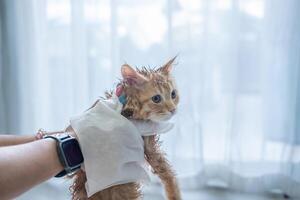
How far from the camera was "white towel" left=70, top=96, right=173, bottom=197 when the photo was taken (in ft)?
2.12

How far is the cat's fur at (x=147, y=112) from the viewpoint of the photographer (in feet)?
2.16

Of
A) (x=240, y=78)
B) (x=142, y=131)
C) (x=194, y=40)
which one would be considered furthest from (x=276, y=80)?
(x=142, y=131)

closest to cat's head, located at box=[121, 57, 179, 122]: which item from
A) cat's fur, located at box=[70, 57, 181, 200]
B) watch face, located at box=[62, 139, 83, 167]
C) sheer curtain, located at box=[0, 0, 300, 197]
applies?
cat's fur, located at box=[70, 57, 181, 200]

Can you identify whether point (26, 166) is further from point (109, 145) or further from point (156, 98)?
point (156, 98)

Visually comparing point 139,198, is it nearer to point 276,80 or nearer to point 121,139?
point 121,139

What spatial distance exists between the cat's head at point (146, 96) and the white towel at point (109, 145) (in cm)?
2

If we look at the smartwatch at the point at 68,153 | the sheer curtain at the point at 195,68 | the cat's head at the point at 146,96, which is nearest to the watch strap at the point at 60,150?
the smartwatch at the point at 68,153

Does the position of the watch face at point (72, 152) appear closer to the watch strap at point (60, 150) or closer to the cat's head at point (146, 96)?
the watch strap at point (60, 150)

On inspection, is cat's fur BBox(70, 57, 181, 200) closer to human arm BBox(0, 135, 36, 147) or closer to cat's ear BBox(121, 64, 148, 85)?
cat's ear BBox(121, 64, 148, 85)

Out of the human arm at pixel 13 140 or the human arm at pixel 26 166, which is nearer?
the human arm at pixel 26 166

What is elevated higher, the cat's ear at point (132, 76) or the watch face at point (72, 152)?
the cat's ear at point (132, 76)

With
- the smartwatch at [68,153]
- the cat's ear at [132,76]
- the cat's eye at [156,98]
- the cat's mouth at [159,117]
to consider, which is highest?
the cat's ear at [132,76]

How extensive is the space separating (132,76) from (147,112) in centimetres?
7

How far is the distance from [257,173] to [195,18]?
629mm
